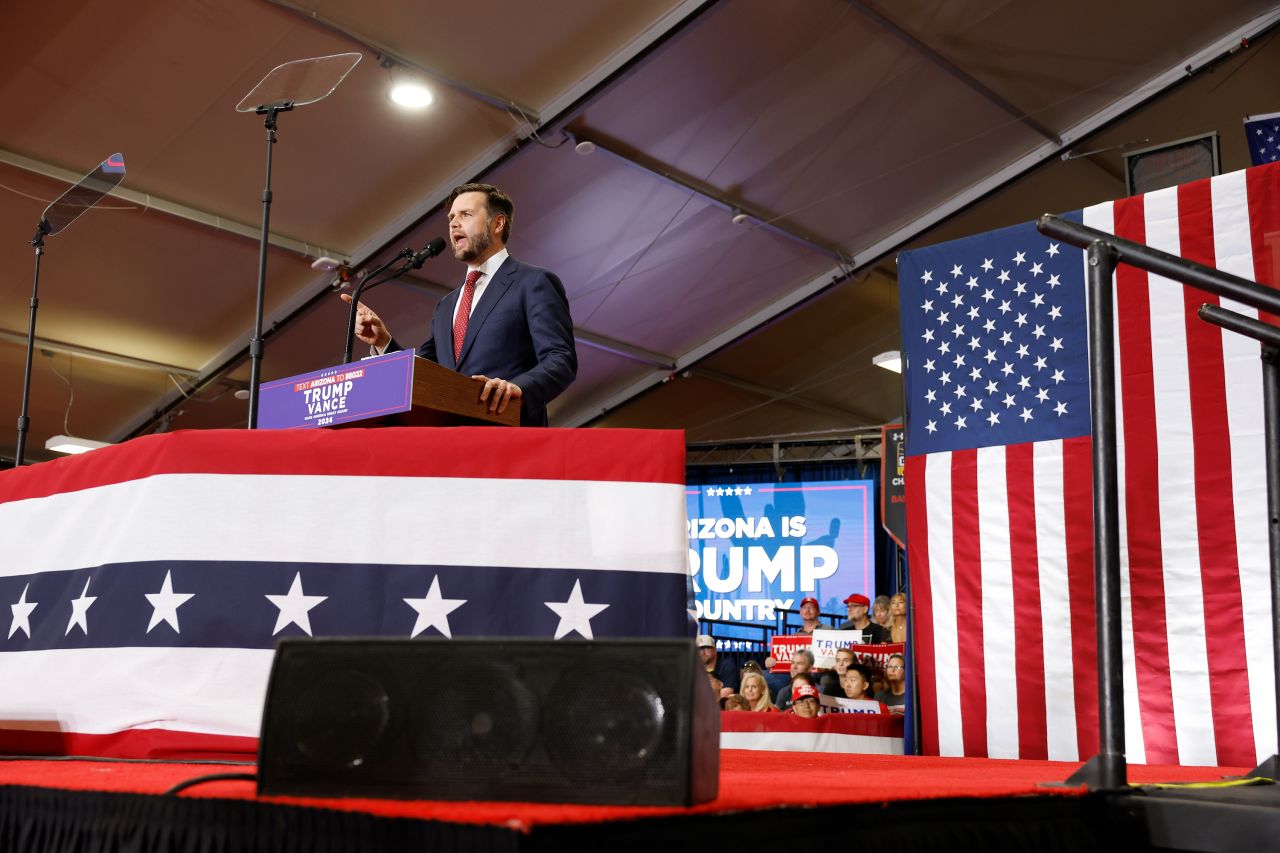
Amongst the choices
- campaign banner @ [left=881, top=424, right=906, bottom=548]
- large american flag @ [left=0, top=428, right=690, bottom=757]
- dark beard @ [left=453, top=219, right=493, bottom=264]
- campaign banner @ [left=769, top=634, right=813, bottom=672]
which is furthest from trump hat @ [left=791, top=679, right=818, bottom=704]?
large american flag @ [left=0, top=428, right=690, bottom=757]

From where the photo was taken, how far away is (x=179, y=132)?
23.7ft

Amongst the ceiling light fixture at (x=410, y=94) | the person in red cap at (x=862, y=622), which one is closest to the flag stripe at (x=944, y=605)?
the person in red cap at (x=862, y=622)

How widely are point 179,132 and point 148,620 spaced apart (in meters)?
6.14

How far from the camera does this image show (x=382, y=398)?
204cm

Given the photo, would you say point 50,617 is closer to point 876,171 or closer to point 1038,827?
point 1038,827

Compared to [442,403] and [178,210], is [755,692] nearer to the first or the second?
[178,210]

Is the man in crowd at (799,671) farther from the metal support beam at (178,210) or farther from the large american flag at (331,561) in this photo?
the large american flag at (331,561)

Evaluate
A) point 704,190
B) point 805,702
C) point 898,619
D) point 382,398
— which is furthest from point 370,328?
point 704,190

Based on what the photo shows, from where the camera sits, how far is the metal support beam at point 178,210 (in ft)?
23.6

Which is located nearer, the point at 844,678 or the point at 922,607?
the point at 922,607

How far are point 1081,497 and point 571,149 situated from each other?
5650 mm

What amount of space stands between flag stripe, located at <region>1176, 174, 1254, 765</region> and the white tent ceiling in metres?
4.83

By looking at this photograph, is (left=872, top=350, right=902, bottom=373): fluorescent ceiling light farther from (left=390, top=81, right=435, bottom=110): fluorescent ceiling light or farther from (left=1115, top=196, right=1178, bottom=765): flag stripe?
(left=1115, top=196, right=1178, bottom=765): flag stripe

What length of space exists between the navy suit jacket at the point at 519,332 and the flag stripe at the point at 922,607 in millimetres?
1292
